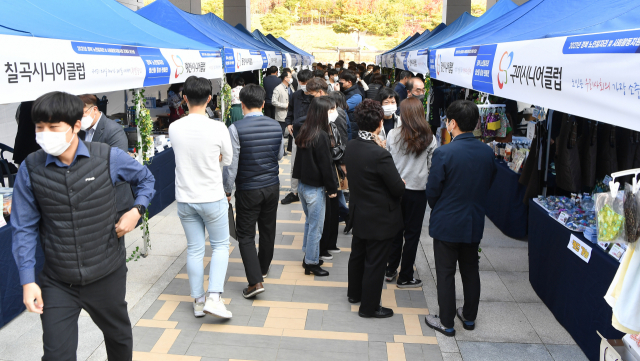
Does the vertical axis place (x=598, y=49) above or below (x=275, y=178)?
above

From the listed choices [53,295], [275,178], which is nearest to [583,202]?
[275,178]

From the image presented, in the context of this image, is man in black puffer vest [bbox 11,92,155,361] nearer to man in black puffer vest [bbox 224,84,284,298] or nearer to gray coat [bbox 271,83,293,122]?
man in black puffer vest [bbox 224,84,284,298]

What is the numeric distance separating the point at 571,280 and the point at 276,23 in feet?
210

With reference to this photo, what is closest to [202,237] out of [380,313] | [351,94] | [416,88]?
[380,313]

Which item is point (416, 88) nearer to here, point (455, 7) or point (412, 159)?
point (412, 159)

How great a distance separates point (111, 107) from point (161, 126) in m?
2.02

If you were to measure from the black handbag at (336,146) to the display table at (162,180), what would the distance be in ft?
8.70

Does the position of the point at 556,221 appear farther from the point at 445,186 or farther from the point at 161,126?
the point at 161,126

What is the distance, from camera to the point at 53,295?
2.19 metres

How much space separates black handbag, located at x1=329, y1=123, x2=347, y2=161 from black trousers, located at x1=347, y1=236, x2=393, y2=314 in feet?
3.40

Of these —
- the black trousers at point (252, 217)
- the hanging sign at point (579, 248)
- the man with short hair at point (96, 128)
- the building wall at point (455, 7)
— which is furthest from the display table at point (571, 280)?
the building wall at point (455, 7)

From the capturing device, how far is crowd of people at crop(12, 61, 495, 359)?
214 cm

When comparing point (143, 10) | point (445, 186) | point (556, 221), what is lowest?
point (556, 221)

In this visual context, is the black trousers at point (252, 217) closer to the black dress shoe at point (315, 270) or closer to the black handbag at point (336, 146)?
the black dress shoe at point (315, 270)
